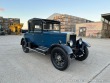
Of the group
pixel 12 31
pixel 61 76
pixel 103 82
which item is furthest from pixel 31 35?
pixel 12 31

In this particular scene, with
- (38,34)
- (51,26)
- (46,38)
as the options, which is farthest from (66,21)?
(46,38)

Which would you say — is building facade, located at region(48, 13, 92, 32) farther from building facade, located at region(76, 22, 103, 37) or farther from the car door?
the car door

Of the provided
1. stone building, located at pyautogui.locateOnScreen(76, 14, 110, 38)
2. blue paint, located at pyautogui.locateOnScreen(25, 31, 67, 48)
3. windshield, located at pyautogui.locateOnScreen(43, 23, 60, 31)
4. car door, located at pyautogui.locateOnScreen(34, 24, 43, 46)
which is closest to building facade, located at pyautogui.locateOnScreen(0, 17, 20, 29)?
stone building, located at pyautogui.locateOnScreen(76, 14, 110, 38)

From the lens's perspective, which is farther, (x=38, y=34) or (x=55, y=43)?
(x=38, y=34)

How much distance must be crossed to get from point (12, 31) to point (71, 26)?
552 inches

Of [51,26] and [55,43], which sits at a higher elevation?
[51,26]

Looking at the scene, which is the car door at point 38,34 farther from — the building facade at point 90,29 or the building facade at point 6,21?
the building facade at point 6,21

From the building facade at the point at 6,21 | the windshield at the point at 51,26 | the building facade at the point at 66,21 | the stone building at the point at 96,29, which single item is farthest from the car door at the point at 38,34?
the building facade at the point at 6,21

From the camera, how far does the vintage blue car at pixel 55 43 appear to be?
4.02 metres

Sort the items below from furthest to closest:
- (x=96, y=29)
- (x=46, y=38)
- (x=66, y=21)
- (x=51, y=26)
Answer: (x=66, y=21) < (x=96, y=29) < (x=51, y=26) < (x=46, y=38)

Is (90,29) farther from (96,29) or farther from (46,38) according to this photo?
(46,38)

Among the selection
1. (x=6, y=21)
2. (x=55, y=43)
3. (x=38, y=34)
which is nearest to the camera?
(x=55, y=43)

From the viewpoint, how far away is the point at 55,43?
15.5 feet

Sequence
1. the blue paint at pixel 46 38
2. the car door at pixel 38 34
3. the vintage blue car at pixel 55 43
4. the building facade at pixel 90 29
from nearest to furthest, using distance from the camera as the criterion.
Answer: the vintage blue car at pixel 55 43, the blue paint at pixel 46 38, the car door at pixel 38 34, the building facade at pixel 90 29
